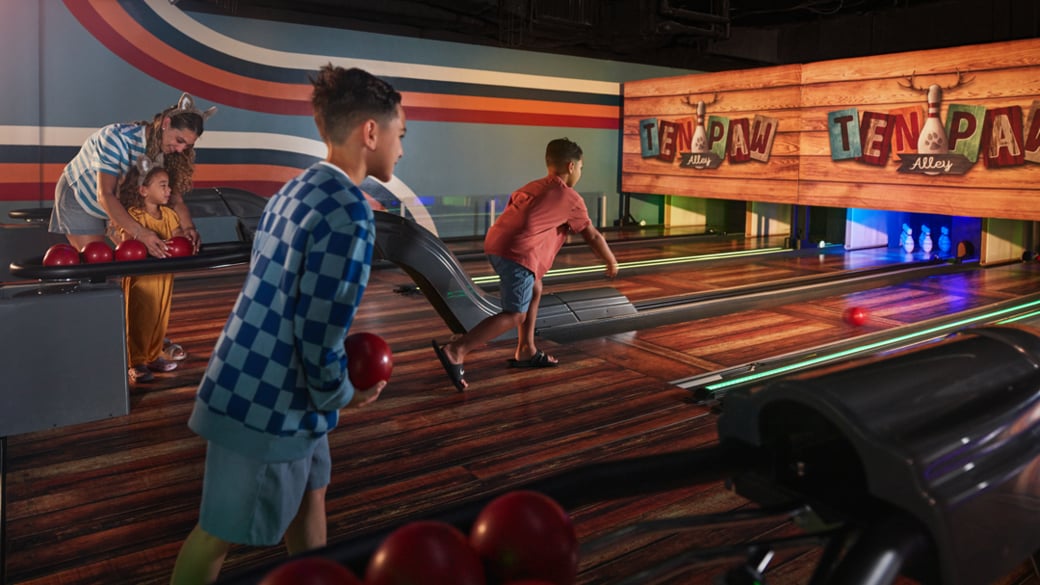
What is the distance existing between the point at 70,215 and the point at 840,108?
22.4ft

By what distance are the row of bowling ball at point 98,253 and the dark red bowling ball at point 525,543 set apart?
273 cm

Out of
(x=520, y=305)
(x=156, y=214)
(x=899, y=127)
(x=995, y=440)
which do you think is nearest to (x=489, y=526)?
(x=995, y=440)

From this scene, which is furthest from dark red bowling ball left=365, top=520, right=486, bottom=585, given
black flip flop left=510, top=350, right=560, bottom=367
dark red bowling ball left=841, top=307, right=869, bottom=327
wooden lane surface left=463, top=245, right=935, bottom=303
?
wooden lane surface left=463, top=245, right=935, bottom=303

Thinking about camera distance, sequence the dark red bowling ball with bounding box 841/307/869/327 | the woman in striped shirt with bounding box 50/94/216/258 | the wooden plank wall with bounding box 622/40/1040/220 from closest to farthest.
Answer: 1. the woman in striped shirt with bounding box 50/94/216/258
2. the dark red bowling ball with bounding box 841/307/869/327
3. the wooden plank wall with bounding box 622/40/1040/220

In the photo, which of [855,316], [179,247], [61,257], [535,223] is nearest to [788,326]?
[855,316]

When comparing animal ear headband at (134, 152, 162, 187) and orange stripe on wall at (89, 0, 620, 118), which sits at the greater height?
orange stripe on wall at (89, 0, 620, 118)

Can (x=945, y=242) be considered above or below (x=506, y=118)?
below

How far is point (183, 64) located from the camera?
25.7ft

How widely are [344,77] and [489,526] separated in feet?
3.36

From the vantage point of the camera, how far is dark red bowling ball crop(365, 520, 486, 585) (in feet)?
2.47

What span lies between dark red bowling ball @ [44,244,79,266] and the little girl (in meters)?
0.39

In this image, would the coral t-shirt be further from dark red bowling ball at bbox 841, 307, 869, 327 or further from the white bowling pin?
the white bowling pin

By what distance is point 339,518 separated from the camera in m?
2.41

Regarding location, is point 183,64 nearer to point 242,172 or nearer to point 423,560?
point 242,172
